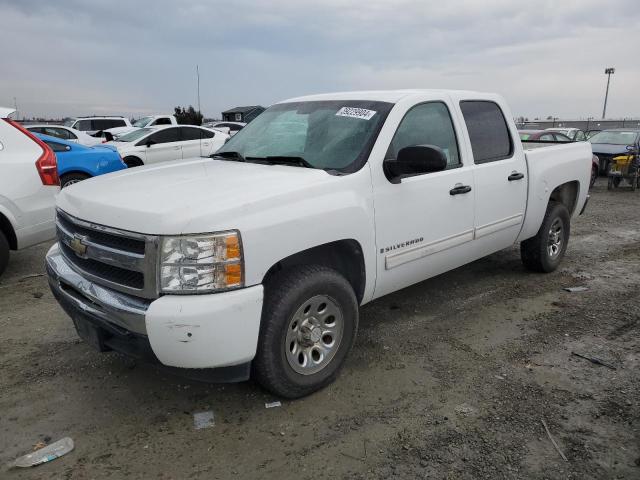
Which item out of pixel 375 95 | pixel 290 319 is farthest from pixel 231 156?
pixel 290 319

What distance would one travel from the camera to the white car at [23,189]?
201 inches

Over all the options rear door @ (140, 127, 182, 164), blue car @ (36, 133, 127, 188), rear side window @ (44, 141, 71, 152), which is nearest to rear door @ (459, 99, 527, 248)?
blue car @ (36, 133, 127, 188)

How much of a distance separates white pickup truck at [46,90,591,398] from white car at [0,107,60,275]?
200 cm

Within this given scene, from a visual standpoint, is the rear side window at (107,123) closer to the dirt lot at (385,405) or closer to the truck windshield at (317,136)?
the dirt lot at (385,405)

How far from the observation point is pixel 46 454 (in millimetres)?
2721

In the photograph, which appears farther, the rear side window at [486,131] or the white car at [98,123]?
the white car at [98,123]

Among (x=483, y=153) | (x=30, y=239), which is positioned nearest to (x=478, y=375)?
(x=483, y=153)

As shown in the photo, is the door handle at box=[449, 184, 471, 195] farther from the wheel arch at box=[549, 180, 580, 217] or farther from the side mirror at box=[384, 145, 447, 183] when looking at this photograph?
the wheel arch at box=[549, 180, 580, 217]

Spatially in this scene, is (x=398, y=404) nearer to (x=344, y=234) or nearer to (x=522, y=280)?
(x=344, y=234)

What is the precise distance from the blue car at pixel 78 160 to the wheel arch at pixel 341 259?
6345 mm

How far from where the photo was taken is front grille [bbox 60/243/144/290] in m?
2.73

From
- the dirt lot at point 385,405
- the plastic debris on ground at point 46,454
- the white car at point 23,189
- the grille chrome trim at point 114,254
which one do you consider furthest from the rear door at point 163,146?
the plastic debris on ground at point 46,454

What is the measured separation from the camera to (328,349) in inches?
130

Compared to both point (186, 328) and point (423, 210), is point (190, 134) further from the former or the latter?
point (186, 328)
